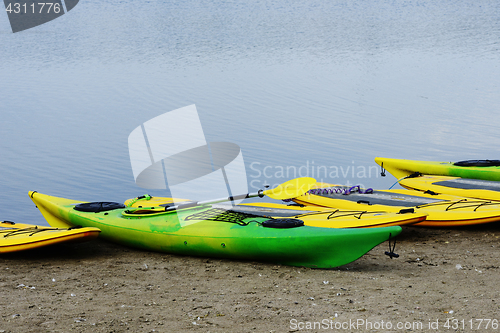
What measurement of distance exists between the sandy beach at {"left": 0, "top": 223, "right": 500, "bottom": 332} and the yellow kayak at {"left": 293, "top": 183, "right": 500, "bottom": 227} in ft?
0.91

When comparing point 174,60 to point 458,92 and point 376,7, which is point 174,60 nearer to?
point 458,92

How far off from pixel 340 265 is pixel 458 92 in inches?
486

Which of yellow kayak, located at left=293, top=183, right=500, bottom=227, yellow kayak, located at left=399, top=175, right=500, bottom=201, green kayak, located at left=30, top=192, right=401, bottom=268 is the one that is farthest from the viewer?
yellow kayak, located at left=399, top=175, right=500, bottom=201

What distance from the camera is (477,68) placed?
1872 centimetres

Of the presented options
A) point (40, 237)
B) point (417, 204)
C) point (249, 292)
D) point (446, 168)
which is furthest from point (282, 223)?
point (446, 168)

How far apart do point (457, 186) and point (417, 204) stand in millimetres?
1383

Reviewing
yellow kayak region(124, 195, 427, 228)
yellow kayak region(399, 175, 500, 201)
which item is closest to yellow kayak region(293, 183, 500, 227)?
yellow kayak region(124, 195, 427, 228)

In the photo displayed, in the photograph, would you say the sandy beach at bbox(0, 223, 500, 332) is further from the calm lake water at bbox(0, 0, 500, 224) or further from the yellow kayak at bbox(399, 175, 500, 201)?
the calm lake water at bbox(0, 0, 500, 224)

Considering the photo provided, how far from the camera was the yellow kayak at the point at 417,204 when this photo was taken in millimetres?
6480

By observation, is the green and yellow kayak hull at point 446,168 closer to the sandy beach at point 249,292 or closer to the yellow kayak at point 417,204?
the yellow kayak at point 417,204

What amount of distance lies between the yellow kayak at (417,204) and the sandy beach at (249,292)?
28cm

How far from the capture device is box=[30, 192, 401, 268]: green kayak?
519 cm

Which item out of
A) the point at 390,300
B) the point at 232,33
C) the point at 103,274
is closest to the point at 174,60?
the point at 232,33

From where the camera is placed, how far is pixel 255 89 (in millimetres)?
16578
